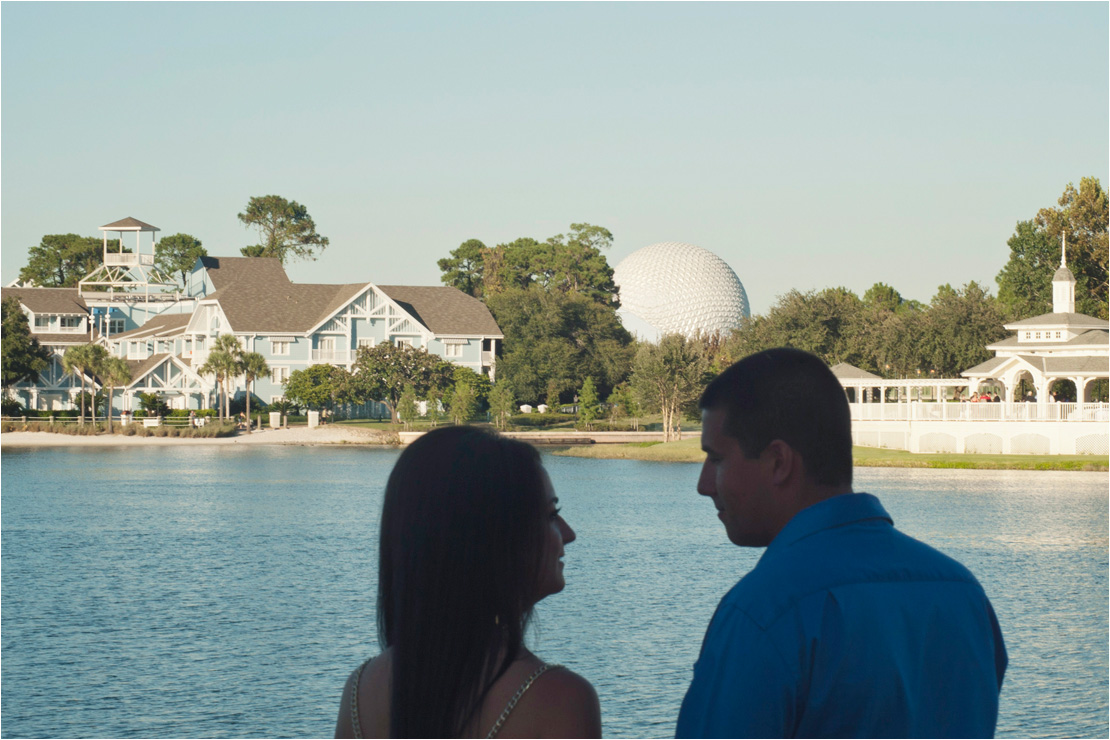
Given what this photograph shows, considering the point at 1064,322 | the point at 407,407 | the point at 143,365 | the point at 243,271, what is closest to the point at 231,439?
the point at 407,407

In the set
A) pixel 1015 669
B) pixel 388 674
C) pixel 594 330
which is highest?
pixel 594 330

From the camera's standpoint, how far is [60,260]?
121750 millimetres

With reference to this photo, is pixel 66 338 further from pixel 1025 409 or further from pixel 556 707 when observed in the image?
pixel 556 707

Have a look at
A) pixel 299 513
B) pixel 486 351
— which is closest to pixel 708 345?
pixel 486 351

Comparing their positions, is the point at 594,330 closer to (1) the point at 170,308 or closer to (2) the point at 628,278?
(1) the point at 170,308

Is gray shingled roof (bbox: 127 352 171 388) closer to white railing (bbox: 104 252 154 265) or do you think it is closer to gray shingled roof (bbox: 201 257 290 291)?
gray shingled roof (bbox: 201 257 290 291)

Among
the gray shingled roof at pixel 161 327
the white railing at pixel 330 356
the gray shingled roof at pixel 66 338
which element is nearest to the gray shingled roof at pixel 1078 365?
the white railing at pixel 330 356

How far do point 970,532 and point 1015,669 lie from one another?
563 inches

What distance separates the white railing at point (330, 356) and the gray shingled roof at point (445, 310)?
19.2 ft

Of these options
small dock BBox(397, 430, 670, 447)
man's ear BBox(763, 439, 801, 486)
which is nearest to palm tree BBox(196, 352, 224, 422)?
small dock BBox(397, 430, 670, 447)

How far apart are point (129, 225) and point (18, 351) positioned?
26108mm

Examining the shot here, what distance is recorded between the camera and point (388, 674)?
255cm

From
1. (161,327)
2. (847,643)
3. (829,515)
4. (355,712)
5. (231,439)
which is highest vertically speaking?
(161,327)

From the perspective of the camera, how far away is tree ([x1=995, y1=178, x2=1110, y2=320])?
3357 inches
